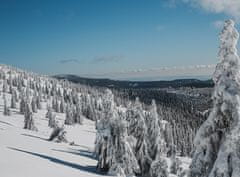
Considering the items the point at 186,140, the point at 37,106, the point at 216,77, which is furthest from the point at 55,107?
the point at 216,77

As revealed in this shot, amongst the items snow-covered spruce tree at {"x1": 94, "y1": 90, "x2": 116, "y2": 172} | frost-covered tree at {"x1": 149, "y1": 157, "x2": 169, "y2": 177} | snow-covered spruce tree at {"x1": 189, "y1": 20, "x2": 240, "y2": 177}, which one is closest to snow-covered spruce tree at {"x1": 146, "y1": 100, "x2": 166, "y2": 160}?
frost-covered tree at {"x1": 149, "y1": 157, "x2": 169, "y2": 177}

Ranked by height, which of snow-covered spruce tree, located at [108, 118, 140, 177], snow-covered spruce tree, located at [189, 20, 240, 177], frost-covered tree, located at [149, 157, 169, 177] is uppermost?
snow-covered spruce tree, located at [189, 20, 240, 177]

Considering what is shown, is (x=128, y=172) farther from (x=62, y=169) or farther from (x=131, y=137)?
(x=62, y=169)

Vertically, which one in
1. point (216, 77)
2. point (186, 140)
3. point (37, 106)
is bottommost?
point (186, 140)

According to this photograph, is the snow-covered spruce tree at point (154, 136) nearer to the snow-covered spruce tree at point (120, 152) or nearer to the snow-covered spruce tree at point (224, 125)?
the snow-covered spruce tree at point (120, 152)

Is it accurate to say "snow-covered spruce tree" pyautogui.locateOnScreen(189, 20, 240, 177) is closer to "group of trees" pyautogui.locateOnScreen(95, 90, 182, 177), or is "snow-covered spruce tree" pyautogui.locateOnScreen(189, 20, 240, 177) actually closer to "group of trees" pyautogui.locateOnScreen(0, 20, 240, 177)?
"group of trees" pyautogui.locateOnScreen(0, 20, 240, 177)

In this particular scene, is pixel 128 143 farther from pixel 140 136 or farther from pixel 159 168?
pixel 159 168

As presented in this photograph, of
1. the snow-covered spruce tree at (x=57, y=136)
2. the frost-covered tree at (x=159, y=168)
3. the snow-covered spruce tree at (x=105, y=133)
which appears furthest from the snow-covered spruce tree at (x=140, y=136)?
the snow-covered spruce tree at (x=57, y=136)

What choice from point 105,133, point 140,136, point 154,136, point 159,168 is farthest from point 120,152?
point 154,136
